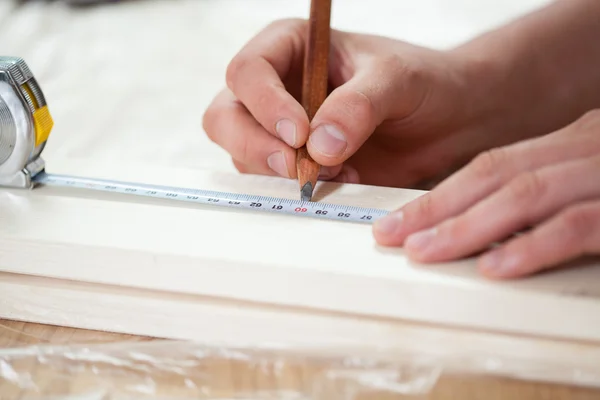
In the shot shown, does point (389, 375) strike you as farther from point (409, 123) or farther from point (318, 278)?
point (409, 123)

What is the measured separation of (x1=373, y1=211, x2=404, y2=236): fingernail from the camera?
0.81 m

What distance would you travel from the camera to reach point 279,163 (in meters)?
1.02

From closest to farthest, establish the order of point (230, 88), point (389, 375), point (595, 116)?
point (389, 375) < point (595, 116) < point (230, 88)

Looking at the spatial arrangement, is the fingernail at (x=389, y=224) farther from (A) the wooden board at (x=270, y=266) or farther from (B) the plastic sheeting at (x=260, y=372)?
(B) the plastic sheeting at (x=260, y=372)

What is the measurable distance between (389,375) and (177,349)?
0.82 ft

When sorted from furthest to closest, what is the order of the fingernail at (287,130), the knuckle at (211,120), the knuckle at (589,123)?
1. the knuckle at (211,120)
2. the fingernail at (287,130)
3. the knuckle at (589,123)

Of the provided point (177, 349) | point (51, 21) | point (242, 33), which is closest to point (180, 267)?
point (177, 349)

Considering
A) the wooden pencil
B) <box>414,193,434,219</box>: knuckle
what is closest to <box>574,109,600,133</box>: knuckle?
<box>414,193,434,219</box>: knuckle

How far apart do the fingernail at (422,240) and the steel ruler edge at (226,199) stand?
10 cm

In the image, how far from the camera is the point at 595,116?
0.88 meters

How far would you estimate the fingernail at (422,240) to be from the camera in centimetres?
78

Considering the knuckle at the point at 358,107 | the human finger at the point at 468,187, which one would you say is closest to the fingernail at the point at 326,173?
the knuckle at the point at 358,107

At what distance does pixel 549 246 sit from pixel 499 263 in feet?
0.18

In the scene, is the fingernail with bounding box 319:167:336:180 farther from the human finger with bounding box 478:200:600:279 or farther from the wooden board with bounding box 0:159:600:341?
the human finger with bounding box 478:200:600:279
